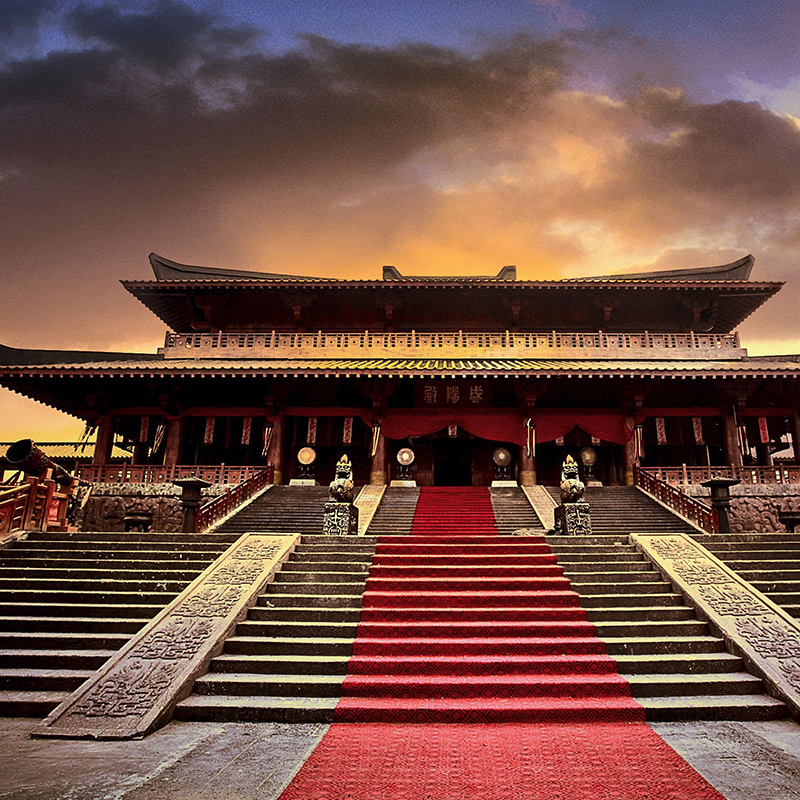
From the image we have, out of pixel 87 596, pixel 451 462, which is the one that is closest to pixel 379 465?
pixel 451 462

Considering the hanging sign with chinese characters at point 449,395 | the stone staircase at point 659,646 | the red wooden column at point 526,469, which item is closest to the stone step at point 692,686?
the stone staircase at point 659,646

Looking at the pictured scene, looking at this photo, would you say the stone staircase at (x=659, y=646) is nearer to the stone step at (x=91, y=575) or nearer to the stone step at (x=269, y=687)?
the stone step at (x=269, y=687)

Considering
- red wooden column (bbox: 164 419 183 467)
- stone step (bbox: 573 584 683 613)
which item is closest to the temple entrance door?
red wooden column (bbox: 164 419 183 467)

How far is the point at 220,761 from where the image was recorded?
4039 mm

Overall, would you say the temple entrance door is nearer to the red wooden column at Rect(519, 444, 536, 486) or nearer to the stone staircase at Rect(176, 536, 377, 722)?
the red wooden column at Rect(519, 444, 536, 486)

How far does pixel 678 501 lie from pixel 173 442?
598 inches

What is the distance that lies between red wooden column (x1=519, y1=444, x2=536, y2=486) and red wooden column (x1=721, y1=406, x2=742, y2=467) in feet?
20.2

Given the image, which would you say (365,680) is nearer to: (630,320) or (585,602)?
(585,602)

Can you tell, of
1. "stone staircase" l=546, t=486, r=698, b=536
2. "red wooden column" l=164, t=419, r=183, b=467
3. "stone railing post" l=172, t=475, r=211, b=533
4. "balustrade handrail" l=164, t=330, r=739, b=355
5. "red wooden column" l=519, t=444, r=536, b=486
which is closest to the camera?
"stone railing post" l=172, t=475, r=211, b=533

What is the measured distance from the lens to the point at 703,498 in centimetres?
1465

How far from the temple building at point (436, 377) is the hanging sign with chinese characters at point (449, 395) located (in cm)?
5

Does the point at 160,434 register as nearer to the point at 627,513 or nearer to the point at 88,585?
the point at 88,585

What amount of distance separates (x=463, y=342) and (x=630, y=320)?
24.2 ft

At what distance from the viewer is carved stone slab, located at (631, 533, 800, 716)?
221 inches
